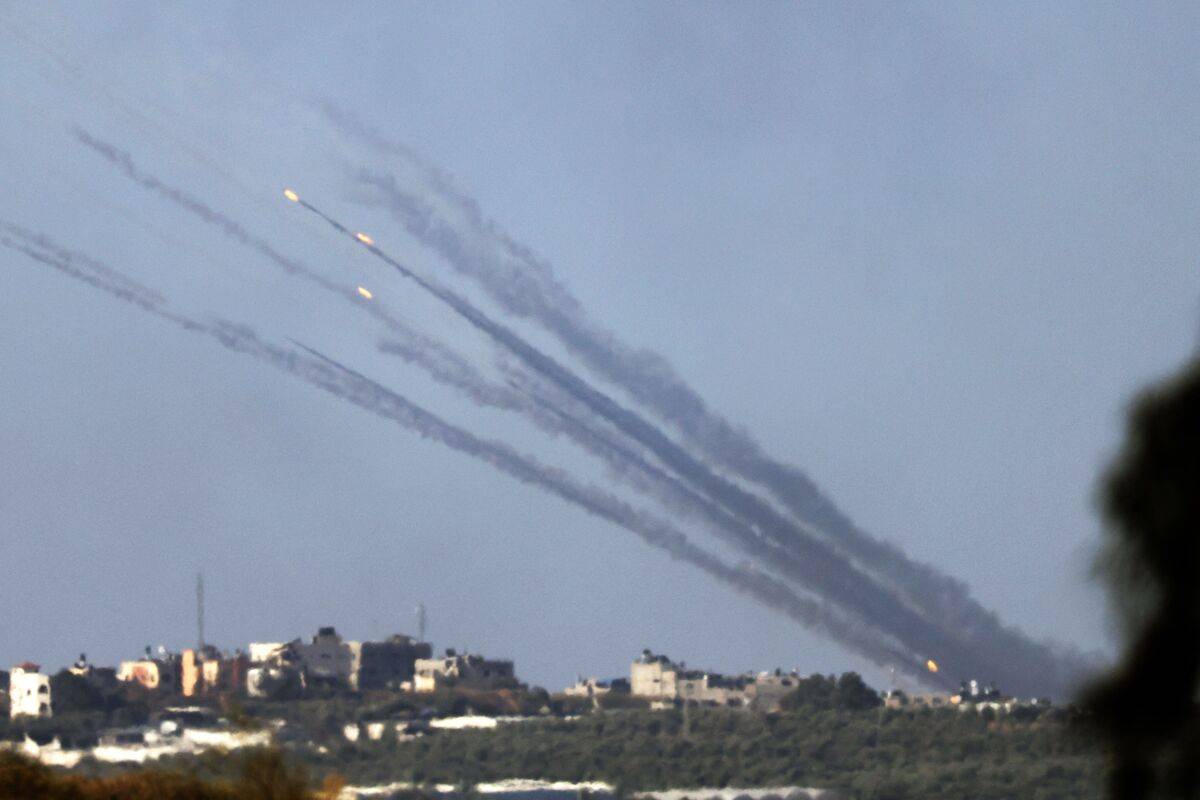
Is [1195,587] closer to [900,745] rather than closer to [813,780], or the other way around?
→ [813,780]

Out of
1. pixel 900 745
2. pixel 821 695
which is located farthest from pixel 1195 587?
pixel 821 695

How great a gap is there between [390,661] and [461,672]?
597 centimetres

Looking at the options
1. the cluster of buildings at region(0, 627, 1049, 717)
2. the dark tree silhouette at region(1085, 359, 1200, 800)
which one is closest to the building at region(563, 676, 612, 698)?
the cluster of buildings at region(0, 627, 1049, 717)

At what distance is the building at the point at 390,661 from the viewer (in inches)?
6668

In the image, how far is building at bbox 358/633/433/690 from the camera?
16938 cm

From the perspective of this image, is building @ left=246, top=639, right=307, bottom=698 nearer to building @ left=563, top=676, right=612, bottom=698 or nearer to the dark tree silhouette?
building @ left=563, top=676, right=612, bottom=698

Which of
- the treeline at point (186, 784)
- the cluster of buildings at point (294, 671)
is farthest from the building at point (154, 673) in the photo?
the treeline at point (186, 784)

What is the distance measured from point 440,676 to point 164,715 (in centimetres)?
3093

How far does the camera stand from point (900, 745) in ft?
423

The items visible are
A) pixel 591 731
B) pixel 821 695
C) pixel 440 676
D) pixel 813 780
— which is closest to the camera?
pixel 813 780

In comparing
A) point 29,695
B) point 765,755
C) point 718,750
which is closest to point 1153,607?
point 765,755

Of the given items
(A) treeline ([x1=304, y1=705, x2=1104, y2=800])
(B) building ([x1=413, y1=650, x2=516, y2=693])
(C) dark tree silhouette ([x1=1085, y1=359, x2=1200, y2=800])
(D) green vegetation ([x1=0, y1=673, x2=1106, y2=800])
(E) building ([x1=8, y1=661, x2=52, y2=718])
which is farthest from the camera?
(B) building ([x1=413, y1=650, x2=516, y2=693])

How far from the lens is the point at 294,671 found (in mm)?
161250

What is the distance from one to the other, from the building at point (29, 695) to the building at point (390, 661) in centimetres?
2254
